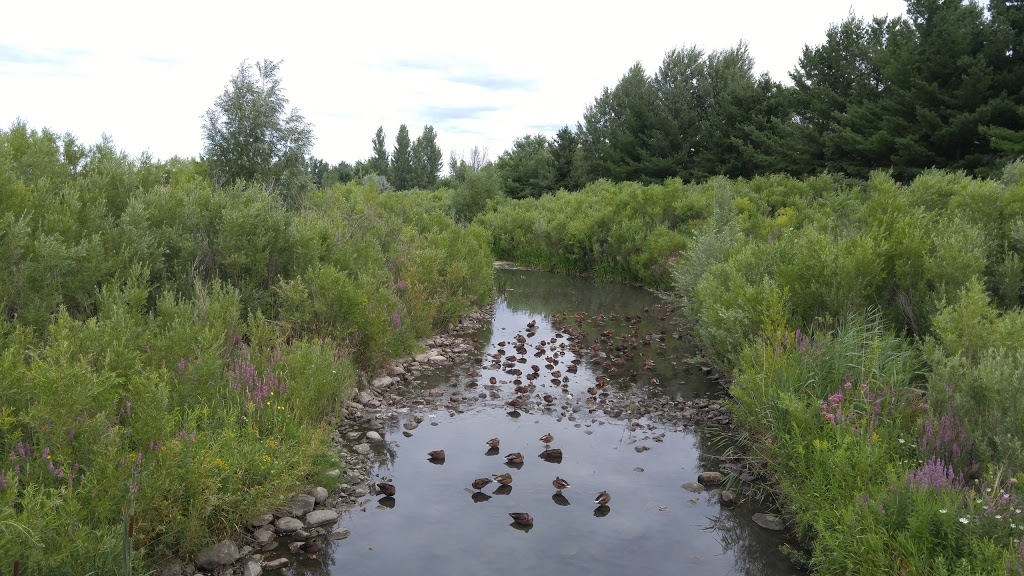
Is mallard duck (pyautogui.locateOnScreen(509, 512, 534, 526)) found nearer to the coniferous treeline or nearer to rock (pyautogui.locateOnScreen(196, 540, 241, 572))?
rock (pyautogui.locateOnScreen(196, 540, 241, 572))

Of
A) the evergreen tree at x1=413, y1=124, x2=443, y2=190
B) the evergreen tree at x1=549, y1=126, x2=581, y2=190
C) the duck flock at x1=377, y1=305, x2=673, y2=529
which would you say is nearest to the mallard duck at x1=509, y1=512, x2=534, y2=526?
the duck flock at x1=377, y1=305, x2=673, y2=529

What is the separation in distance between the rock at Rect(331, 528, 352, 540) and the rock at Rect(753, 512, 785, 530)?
338cm

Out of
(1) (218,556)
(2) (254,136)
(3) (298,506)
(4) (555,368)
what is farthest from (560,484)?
(2) (254,136)

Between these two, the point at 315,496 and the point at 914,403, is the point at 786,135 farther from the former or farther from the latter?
the point at 315,496

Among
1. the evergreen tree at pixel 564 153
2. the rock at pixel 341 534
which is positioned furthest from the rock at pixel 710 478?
the evergreen tree at pixel 564 153

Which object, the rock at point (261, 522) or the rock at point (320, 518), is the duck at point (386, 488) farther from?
the rock at point (261, 522)

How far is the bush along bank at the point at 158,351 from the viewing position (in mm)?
3934

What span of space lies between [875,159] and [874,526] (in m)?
27.2

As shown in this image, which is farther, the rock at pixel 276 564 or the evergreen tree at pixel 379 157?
the evergreen tree at pixel 379 157

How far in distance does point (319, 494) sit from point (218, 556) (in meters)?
1.13

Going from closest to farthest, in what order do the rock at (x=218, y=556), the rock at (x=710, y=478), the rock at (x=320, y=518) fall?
1. the rock at (x=218, y=556)
2. the rock at (x=320, y=518)
3. the rock at (x=710, y=478)

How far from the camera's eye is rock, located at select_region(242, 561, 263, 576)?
457 centimetres

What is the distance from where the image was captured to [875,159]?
27.3 m

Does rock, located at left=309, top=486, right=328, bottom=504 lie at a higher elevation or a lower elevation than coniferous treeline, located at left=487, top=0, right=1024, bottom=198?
lower
